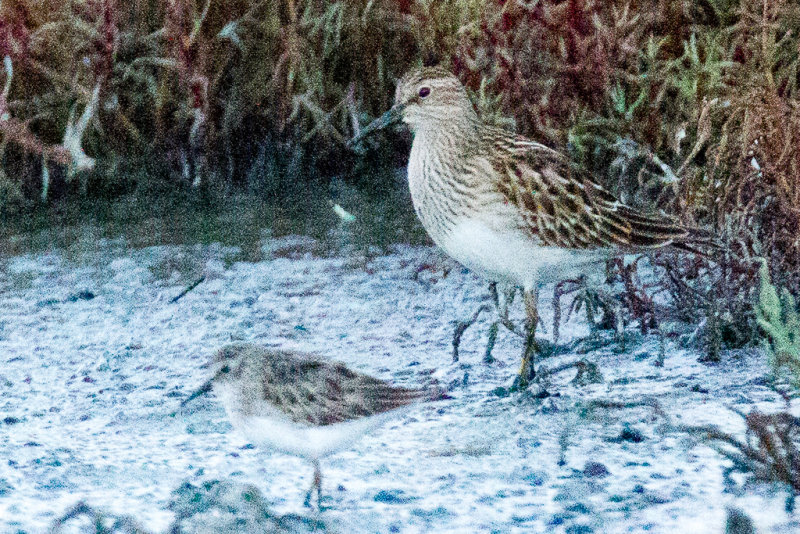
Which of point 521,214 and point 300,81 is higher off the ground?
point 300,81

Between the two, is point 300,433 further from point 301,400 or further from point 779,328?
point 779,328

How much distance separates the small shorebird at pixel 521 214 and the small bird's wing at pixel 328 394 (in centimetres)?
93

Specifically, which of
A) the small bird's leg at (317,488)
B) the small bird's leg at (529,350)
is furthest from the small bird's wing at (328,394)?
the small bird's leg at (529,350)

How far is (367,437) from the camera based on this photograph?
4836mm

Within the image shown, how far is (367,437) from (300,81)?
3349 millimetres

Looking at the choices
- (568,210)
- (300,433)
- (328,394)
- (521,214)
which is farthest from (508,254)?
(300,433)

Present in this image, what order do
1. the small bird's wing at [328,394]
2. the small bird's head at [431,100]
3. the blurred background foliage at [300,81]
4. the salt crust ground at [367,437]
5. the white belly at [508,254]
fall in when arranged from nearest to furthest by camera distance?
1. the salt crust ground at [367,437]
2. the small bird's wing at [328,394]
3. the white belly at [508,254]
4. the small bird's head at [431,100]
5. the blurred background foliage at [300,81]

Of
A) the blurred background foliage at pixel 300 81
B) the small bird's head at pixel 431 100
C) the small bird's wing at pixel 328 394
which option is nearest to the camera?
the small bird's wing at pixel 328 394

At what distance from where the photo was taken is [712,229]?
540 centimetres

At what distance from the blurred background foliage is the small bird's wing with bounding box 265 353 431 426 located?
2766mm

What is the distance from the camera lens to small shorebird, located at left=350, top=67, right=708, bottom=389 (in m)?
5.24

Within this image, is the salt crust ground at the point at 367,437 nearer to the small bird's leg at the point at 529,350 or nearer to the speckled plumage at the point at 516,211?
the small bird's leg at the point at 529,350

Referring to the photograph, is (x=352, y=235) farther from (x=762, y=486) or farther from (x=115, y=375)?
(x=762, y=486)

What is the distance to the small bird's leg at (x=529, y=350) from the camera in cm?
529
